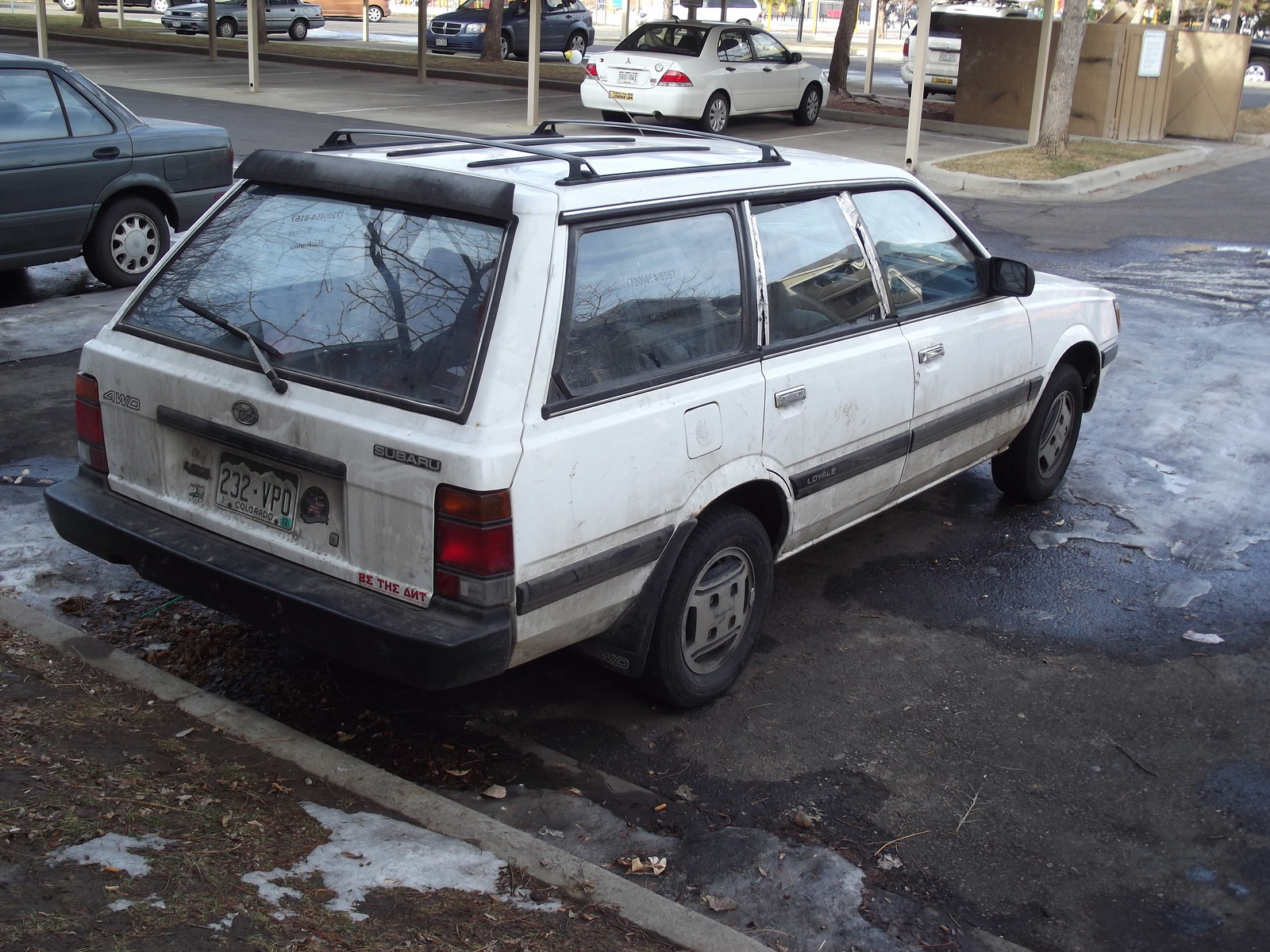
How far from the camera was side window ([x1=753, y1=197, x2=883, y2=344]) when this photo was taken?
13.7ft

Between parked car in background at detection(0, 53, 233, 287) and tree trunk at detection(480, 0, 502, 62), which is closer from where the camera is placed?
parked car in background at detection(0, 53, 233, 287)

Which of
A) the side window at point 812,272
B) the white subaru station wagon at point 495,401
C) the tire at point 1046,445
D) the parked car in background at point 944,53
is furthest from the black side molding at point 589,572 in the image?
the parked car in background at point 944,53

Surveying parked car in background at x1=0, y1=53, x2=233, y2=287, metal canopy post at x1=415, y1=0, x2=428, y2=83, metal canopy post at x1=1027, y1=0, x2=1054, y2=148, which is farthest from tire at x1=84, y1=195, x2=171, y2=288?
metal canopy post at x1=415, y1=0, x2=428, y2=83

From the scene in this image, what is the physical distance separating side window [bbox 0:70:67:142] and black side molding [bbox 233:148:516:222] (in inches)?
227

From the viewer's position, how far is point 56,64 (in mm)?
8930

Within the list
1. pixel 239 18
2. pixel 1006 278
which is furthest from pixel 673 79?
pixel 239 18

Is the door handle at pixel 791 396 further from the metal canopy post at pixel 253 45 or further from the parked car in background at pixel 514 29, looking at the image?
the parked car in background at pixel 514 29

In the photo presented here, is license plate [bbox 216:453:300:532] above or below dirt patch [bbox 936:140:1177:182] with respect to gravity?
below

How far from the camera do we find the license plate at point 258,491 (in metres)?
3.51

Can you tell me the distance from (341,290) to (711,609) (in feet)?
5.13

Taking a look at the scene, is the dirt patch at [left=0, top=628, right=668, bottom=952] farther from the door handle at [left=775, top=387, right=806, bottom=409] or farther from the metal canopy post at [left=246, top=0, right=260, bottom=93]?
the metal canopy post at [left=246, top=0, right=260, bottom=93]

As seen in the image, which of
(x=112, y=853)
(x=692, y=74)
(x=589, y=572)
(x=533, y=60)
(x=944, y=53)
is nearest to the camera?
(x=112, y=853)

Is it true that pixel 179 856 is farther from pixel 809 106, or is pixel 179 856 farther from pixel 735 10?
pixel 735 10

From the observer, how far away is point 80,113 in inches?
354
